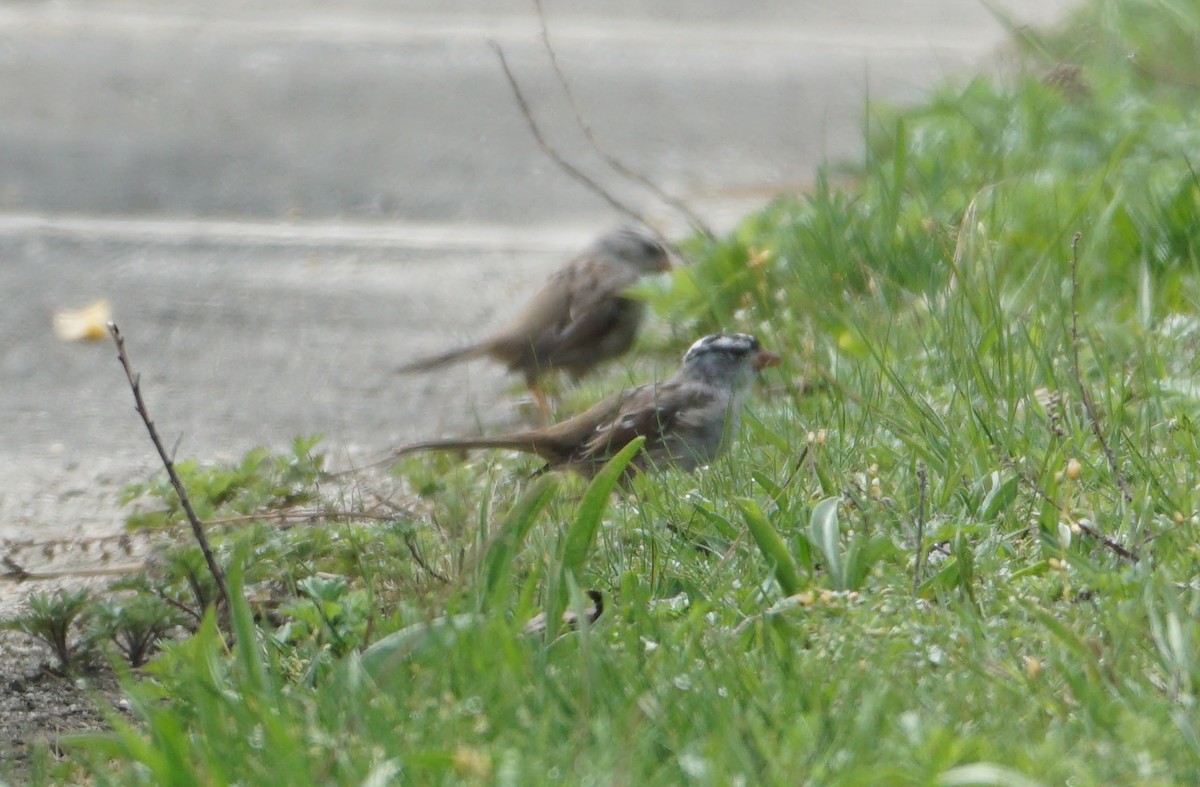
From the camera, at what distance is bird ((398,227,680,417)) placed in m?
6.23

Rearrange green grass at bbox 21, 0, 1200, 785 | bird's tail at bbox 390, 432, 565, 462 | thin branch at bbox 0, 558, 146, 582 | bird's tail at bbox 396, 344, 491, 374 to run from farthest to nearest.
Result: bird's tail at bbox 396, 344, 491, 374, bird's tail at bbox 390, 432, 565, 462, thin branch at bbox 0, 558, 146, 582, green grass at bbox 21, 0, 1200, 785

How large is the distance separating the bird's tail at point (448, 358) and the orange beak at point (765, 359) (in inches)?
53.0

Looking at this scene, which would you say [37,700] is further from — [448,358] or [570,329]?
[570,329]

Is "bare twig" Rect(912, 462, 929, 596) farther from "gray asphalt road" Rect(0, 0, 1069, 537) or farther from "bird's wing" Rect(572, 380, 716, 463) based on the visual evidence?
"gray asphalt road" Rect(0, 0, 1069, 537)

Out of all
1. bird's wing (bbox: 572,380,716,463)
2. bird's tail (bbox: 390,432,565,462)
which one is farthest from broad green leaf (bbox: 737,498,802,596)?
bird's tail (bbox: 390,432,565,462)

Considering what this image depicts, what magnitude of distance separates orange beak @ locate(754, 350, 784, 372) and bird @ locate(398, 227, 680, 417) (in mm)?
1073

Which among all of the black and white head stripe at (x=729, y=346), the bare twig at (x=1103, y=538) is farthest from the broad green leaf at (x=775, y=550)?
the black and white head stripe at (x=729, y=346)

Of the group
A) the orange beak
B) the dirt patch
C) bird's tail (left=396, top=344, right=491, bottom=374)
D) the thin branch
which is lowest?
the dirt patch

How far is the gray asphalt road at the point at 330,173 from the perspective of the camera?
6.23 metres

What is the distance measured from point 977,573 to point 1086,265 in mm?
2224

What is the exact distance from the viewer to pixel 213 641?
3311 mm

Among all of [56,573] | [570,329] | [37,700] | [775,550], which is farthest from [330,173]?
[775,550]

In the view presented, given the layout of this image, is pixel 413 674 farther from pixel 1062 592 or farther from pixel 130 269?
pixel 130 269

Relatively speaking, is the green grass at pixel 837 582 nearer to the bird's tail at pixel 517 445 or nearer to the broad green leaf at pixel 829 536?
the broad green leaf at pixel 829 536
